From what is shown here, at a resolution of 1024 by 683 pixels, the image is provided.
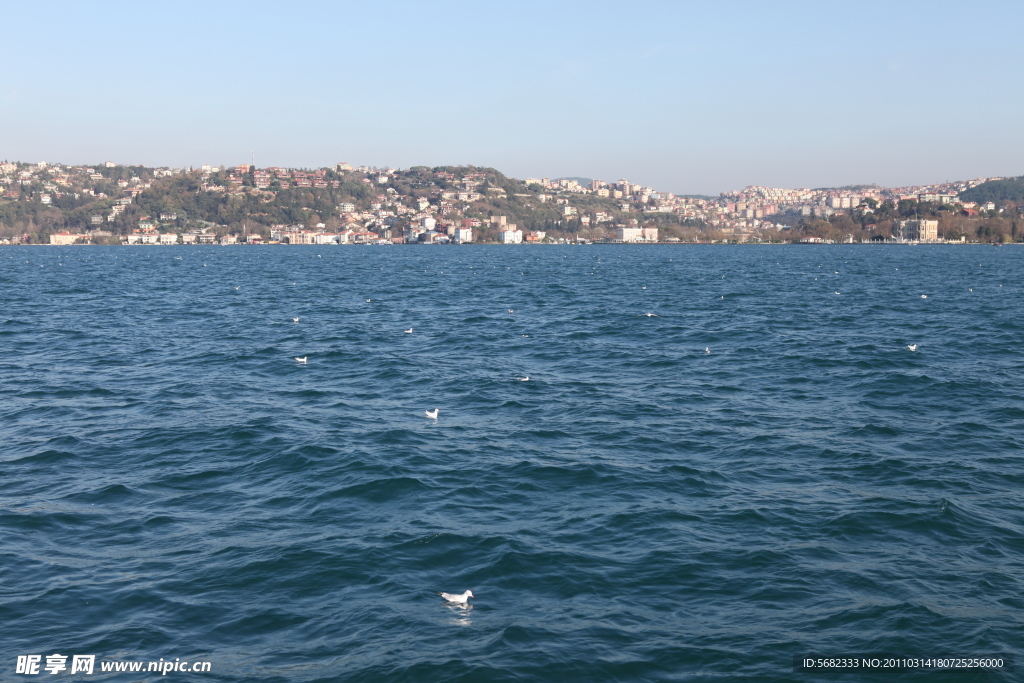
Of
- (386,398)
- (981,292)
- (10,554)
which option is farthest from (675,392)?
(981,292)

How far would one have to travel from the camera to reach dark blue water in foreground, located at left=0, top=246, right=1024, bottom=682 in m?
9.70

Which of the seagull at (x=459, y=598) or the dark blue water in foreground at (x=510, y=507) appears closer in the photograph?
the dark blue water in foreground at (x=510, y=507)
